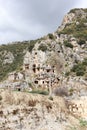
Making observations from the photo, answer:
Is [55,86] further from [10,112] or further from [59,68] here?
[10,112]

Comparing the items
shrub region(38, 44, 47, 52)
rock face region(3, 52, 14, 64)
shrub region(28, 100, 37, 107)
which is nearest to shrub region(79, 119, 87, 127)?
shrub region(28, 100, 37, 107)

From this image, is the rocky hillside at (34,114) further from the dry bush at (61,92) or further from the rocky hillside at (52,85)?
the dry bush at (61,92)

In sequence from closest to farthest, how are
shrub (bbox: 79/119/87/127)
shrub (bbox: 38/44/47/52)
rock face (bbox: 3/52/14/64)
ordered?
shrub (bbox: 79/119/87/127) → shrub (bbox: 38/44/47/52) → rock face (bbox: 3/52/14/64)

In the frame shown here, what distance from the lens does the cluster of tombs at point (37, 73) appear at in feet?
196

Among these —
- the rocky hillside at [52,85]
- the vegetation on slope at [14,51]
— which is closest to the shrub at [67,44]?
the rocky hillside at [52,85]

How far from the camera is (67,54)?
65.6 m

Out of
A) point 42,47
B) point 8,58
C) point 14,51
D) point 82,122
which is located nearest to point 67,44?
point 42,47

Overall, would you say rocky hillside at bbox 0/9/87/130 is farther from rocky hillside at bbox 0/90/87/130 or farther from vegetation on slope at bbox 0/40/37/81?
vegetation on slope at bbox 0/40/37/81

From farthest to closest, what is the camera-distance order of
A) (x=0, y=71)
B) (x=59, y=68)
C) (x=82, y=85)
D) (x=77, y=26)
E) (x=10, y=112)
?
(x=0, y=71) → (x=77, y=26) → (x=59, y=68) → (x=82, y=85) → (x=10, y=112)

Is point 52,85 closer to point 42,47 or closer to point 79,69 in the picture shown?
point 79,69

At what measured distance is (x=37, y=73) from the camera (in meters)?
62.3

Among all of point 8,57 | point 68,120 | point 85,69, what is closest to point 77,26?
point 85,69

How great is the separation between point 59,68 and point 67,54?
4.13 metres

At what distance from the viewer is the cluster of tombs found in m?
59.8
